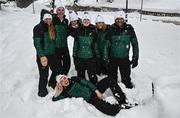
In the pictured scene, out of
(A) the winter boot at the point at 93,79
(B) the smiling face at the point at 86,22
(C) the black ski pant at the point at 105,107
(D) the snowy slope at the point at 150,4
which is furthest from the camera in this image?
(D) the snowy slope at the point at 150,4

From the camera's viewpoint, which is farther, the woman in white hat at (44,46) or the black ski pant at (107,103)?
the woman in white hat at (44,46)

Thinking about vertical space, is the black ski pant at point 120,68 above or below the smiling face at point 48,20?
below

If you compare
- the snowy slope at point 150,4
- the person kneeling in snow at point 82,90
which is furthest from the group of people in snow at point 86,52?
the snowy slope at point 150,4

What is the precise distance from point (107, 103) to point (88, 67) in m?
1.12

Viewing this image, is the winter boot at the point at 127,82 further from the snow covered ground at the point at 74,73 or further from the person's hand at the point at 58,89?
the person's hand at the point at 58,89

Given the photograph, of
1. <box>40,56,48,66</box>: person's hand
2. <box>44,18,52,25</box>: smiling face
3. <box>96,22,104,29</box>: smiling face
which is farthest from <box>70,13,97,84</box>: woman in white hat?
<box>40,56,48,66</box>: person's hand

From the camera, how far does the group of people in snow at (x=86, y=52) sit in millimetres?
7301

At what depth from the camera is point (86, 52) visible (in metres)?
7.64

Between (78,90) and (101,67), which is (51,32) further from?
(101,67)

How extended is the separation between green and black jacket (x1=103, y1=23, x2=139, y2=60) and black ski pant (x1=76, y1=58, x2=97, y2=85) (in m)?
0.35

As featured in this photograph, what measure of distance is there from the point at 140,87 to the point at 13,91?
2.99m

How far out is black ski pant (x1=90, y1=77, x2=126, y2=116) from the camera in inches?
272

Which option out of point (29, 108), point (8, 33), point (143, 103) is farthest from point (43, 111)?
point (8, 33)

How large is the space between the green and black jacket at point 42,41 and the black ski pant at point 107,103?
133cm
